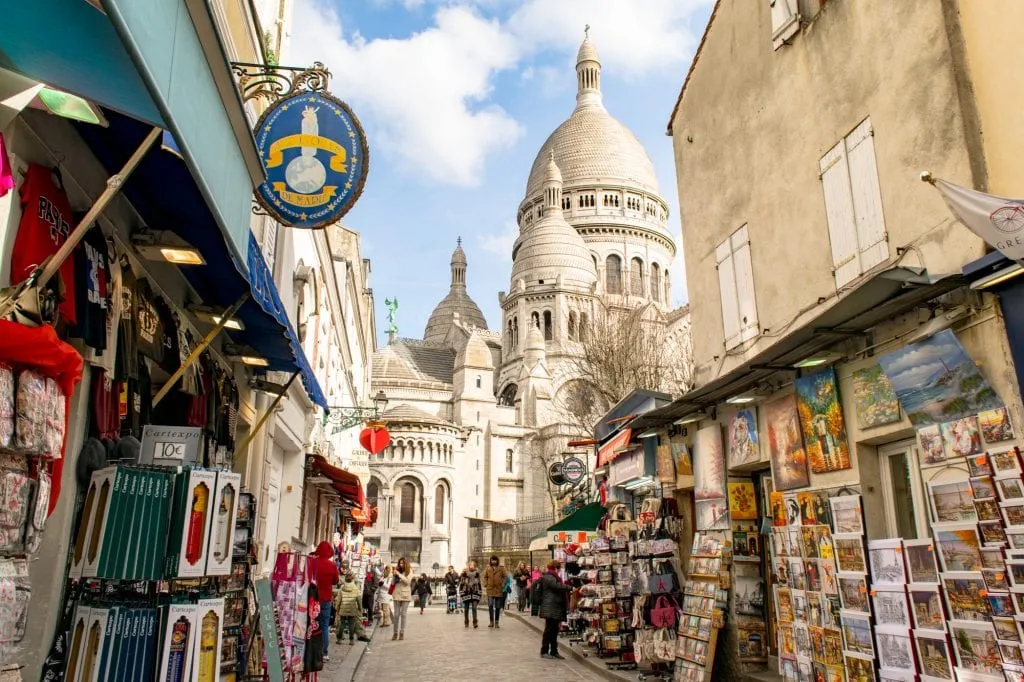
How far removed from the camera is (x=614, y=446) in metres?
12.7

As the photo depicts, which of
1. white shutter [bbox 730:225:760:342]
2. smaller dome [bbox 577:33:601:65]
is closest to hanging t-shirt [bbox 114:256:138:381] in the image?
white shutter [bbox 730:225:760:342]

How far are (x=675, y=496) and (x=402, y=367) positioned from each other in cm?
5415

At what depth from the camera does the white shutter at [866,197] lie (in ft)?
24.0

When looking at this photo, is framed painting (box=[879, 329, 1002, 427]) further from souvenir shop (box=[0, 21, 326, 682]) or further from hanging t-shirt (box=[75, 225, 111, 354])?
hanging t-shirt (box=[75, 225, 111, 354])

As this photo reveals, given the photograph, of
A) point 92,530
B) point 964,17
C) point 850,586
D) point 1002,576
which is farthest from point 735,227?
point 92,530

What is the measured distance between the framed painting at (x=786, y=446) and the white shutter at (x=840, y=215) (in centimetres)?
141

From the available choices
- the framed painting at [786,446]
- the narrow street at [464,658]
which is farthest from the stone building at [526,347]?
the framed painting at [786,446]

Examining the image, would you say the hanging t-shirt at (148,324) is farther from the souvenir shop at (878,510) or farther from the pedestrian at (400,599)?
the pedestrian at (400,599)

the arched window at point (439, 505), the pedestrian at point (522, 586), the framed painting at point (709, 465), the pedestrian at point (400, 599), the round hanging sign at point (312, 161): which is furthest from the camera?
the arched window at point (439, 505)

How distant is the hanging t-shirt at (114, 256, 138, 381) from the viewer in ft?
17.0

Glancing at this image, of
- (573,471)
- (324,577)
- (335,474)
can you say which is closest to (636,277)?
(573,471)

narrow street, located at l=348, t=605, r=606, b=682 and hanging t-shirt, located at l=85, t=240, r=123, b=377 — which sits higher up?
hanging t-shirt, located at l=85, t=240, r=123, b=377

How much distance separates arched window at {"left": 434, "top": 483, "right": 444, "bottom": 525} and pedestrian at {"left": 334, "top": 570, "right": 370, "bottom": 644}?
37192mm

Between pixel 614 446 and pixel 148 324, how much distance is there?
850cm
